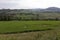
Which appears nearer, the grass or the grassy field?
the grassy field

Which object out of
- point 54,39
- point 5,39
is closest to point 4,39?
point 5,39

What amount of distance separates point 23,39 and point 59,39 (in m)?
7.98

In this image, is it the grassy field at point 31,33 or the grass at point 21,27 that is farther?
the grass at point 21,27

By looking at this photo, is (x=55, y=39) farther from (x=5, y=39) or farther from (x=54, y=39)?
(x=5, y=39)

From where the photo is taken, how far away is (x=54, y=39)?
21250 millimetres

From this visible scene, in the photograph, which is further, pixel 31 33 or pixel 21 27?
pixel 21 27

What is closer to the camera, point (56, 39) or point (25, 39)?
point (56, 39)

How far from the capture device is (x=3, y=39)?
2719 centimetres

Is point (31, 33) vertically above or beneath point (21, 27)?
above

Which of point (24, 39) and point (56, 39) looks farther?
point (24, 39)

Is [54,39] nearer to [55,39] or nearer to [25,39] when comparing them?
[55,39]

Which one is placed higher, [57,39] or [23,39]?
[57,39]

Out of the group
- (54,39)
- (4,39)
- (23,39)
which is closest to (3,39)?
(4,39)

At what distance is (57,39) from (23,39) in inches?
308
